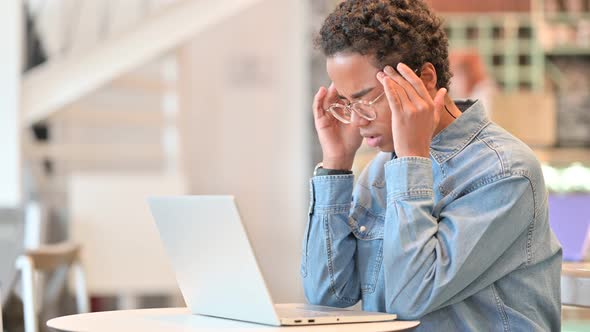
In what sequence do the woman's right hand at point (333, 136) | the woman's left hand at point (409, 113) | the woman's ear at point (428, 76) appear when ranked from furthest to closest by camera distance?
1. the woman's right hand at point (333, 136)
2. the woman's ear at point (428, 76)
3. the woman's left hand at point (409, 113)

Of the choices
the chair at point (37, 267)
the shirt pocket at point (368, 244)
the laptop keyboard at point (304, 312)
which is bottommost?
the chair at point (37, 267)

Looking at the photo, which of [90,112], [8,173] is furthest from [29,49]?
[8,173]

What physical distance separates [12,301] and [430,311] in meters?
2.08

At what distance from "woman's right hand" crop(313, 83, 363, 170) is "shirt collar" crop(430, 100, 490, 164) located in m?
0.17

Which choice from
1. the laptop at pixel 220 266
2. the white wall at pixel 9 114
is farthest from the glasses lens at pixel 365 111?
the white wall at pixel 9 114

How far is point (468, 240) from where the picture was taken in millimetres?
1423

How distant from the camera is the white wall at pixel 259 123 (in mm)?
7289

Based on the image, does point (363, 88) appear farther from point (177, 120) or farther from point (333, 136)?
point (177, 120)

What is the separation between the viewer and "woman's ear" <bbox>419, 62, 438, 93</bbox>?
158cm

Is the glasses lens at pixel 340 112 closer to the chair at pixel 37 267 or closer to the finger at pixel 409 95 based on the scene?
the finger at pixel 409 95

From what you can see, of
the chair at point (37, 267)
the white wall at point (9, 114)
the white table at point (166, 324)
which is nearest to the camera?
the white table at point (166, 324)

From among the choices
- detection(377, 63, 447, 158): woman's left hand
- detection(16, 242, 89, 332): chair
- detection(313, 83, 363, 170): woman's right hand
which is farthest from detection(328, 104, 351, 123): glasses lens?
detection(16, 242, 89, 332): chair

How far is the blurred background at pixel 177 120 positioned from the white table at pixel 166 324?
996 mm

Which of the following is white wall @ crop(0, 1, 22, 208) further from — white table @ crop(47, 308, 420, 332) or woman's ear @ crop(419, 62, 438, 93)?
woman's ear @ crop(419, 62, 438, 93)
